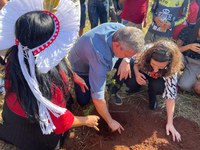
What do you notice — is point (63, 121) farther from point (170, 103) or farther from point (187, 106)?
point (187, 106)

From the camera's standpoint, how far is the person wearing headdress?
62.3 inches

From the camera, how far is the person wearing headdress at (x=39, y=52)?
5.19 feet

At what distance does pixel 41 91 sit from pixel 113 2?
3038 millimetres

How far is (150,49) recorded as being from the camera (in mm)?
2635

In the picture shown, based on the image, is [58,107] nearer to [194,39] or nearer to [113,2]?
[194,39]

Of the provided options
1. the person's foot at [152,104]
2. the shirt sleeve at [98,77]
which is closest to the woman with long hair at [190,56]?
the person's foot at [152,104]

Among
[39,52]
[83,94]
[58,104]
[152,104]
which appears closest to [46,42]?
[39,52]

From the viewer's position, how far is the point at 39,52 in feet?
5.31

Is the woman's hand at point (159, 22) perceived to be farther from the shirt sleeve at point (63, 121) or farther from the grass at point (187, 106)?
the shirt sleeve at point (63, 121)

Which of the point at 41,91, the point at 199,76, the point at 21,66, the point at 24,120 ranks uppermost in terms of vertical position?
the point at 21,66

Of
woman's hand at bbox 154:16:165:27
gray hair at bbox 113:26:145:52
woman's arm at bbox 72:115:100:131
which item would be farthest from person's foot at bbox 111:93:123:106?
woman's hand at bbox 154:16:165:27

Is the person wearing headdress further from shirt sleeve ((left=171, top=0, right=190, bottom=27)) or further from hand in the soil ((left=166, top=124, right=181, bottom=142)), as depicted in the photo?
shirt sleeve ((left=171, top=0, right=190, bottom=27))

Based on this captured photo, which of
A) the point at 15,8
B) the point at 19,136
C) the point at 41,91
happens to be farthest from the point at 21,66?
the point at 19,136

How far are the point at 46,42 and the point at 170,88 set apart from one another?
144 cm
